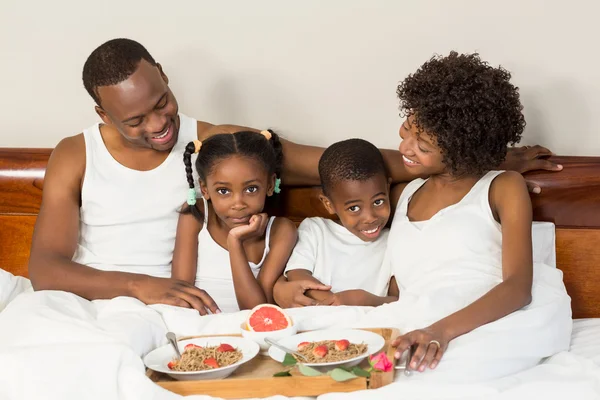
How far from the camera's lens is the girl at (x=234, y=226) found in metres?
2.58

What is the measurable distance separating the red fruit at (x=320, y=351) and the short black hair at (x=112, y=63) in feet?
3.33

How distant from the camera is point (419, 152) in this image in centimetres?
246

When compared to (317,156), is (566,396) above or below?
below

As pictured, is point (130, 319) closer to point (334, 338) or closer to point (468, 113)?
point (334, 338)

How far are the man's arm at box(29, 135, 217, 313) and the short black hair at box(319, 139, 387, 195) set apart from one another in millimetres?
496

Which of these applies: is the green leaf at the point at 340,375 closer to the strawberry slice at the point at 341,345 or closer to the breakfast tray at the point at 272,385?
the breakfast tray at the point at 272,385

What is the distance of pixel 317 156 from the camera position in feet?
9.12

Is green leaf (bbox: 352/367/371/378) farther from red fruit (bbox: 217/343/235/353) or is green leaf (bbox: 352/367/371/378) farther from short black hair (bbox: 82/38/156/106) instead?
short black hair (bbox: 82/38/156/106)

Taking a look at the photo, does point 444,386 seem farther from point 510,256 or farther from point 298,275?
point 298,275

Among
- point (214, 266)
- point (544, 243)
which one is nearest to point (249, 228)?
point (214, 266)

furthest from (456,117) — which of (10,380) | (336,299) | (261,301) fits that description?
(10,380)

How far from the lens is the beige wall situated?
2865mm

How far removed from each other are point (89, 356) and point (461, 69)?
4.11 ft

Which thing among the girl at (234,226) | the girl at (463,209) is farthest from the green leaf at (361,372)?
the girl at (234,226)
